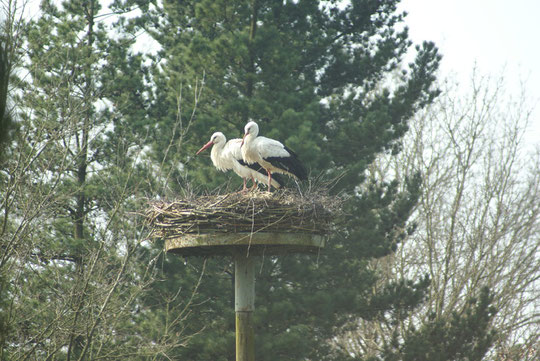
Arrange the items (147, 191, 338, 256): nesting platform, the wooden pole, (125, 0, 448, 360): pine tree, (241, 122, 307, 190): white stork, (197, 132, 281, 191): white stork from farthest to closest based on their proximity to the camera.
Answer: (125, 0, 448, 360): pine tree → (197, 132, 281, 191): white stork → (241, 122, 307, 190): white stork → the wooden pole → (147, 191, 338, 256): nesting platform

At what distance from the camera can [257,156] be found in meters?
9.52

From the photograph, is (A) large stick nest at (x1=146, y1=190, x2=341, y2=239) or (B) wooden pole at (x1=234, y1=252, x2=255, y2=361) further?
(B) wooden pole at (x1=234, y1=252, x2=255, y2=361)

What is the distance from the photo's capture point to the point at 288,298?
14.4 metres

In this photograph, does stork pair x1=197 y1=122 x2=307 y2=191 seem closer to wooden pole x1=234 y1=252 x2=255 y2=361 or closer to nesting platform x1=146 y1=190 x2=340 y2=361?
nesting platform x1=146 y1=190 x2=340 y2=361

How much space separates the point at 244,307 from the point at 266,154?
1954mm

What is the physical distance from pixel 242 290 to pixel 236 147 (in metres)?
2.44

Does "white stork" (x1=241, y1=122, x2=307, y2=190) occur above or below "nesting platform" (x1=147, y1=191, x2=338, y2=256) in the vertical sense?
above

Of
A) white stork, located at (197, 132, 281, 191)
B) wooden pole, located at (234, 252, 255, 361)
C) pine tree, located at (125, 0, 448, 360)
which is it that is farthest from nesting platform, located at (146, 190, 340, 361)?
pine tree, located at (125, 0, 448, 360)

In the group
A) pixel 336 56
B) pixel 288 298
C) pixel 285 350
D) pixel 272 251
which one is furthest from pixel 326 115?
pixel 272 251

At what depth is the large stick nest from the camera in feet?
26.2

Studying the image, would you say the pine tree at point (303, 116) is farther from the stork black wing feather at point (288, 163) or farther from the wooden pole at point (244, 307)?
the wooden pole at point (244, 307)

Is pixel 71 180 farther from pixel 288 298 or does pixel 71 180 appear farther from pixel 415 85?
pixel 415 85

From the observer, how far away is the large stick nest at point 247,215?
7973mm

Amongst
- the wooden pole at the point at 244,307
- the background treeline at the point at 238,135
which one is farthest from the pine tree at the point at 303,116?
the wooden pole at the point at 244,307
